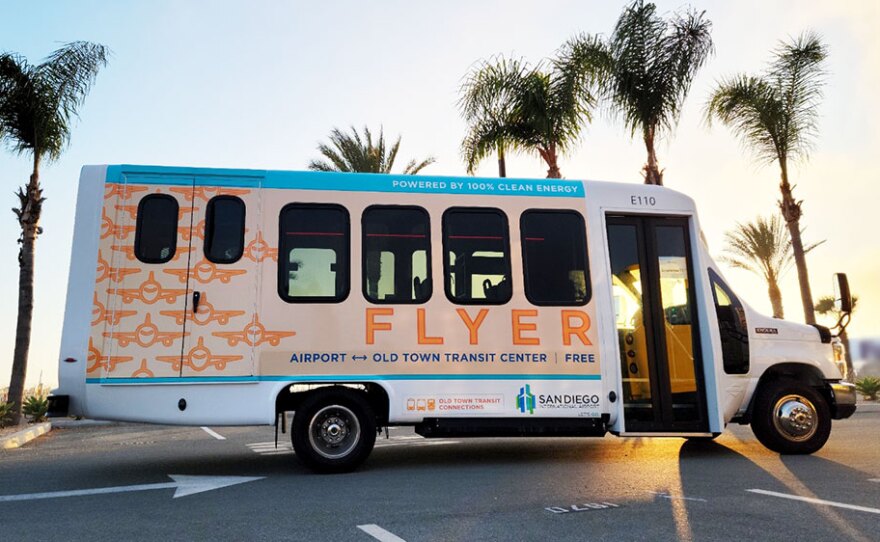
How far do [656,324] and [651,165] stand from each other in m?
9.50

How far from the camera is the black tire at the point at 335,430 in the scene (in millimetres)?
7039

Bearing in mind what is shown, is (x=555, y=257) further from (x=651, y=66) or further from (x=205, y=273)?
(x=651, y=66)

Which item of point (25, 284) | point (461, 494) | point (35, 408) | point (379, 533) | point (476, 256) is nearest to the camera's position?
point (379, 533)

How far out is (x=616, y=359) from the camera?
754cm

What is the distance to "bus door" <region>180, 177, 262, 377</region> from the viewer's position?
690 centimetres

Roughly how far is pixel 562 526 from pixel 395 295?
3.27m

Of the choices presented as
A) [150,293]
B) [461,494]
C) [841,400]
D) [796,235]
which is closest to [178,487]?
[150,293]

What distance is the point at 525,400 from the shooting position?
7.28 metres

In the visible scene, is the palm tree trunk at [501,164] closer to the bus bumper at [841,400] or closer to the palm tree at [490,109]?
the palm tree at [490,109]

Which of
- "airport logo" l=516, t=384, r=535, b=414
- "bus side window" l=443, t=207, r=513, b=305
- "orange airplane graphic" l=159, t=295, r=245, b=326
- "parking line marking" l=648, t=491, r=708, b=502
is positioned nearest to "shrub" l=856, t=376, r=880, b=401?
"airport logo" l=516, t=384, r=535, b=414

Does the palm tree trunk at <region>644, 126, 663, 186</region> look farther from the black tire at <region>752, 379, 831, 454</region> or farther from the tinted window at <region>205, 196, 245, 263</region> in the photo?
the tinted window at <region>205, 196, 245, 263</region>

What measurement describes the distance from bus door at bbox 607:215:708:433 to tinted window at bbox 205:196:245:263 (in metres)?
4.21

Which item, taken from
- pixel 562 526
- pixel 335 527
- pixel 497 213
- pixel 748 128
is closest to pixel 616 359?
pixel 497 213

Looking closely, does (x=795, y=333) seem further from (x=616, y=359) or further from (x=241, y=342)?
(x=241, y=342)
